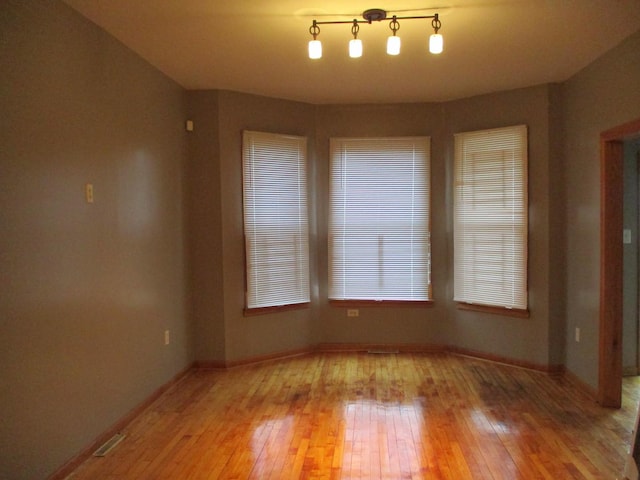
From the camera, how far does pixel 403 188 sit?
5.18 meters

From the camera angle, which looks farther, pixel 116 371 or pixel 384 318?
pixel 384 318

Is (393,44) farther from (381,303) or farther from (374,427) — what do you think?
(381,303)

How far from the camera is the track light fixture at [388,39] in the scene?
2795mm

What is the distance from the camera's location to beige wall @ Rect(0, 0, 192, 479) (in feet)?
7.66

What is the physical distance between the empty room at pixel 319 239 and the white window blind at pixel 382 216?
0.08 feet

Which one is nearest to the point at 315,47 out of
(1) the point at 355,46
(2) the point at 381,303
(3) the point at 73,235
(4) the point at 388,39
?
(1) the point at 355,46

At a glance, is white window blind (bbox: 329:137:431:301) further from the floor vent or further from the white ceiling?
the floor vent

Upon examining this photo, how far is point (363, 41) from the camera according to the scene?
133 inches

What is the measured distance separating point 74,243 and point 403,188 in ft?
10.9

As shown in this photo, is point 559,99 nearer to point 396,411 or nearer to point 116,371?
point 396,411

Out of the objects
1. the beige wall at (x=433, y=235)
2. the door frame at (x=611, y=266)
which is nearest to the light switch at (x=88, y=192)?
the beige wall at (x=433, y=235)

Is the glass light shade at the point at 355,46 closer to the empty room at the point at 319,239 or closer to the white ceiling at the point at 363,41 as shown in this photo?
the empty room at the point at 319,239

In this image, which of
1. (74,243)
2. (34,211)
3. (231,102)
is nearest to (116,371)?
(74,243)

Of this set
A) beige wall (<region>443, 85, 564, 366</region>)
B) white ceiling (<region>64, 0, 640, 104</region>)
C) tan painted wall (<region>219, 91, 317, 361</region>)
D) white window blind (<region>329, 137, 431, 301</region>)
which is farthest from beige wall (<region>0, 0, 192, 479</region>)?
beige wall (<region>443, 85, 564, 366</region>)
